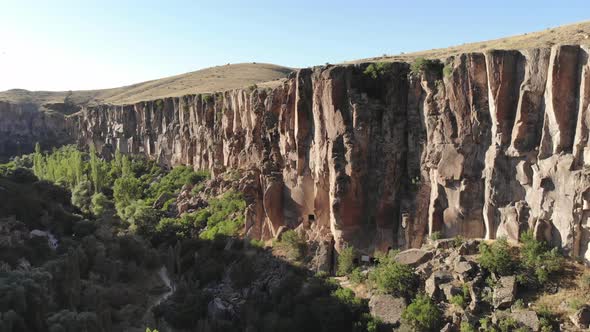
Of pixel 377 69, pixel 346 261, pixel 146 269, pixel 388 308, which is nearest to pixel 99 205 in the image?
pixel 146 269

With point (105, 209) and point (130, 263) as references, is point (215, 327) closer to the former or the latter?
point (130, 263)

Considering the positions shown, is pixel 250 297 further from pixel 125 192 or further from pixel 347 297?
pixel 125 192

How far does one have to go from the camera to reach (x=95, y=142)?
8706 cm

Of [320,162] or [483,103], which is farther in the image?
[320,162]

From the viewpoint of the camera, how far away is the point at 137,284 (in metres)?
39.7

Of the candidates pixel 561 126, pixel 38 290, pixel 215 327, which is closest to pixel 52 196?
pixel 38 290

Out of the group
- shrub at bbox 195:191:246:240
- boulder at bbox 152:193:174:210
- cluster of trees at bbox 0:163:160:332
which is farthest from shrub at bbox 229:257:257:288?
boulder at bbox 152:193:174:210

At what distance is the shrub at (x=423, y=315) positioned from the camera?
2270cm

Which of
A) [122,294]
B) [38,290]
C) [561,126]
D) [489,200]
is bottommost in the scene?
[122,294]

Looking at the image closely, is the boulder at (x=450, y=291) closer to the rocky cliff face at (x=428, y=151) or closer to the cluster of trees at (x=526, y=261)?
the cluster of trees at (x=526, y=261)

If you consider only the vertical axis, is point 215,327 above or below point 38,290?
below

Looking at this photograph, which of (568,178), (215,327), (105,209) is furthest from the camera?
(105,209)

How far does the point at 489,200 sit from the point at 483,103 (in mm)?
5358

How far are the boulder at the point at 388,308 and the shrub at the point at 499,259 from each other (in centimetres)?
445
